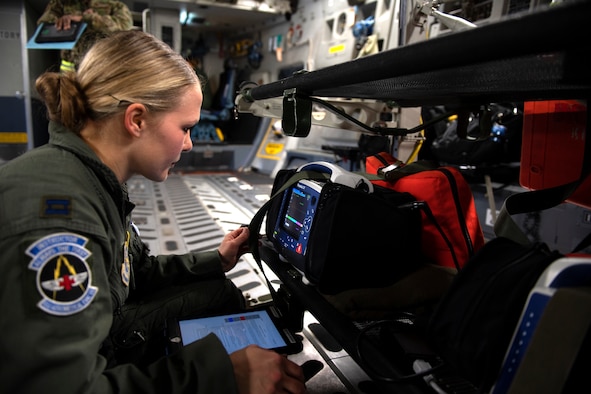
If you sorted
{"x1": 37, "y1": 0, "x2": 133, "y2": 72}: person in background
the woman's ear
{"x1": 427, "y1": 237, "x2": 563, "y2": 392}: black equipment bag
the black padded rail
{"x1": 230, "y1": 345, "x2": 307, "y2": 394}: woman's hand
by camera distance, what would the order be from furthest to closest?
{"x1": 37, "y1": 0, "x2": 133, "y2": 72}: person in background < the woman's ear < {"x1": 230, "y1": 345, "x2": 307, "y2": 394}: woman's hand < {"x1": 427, "y1": 237, "x2": 563, "y2": 392}: black equipment bag < the black padded rail

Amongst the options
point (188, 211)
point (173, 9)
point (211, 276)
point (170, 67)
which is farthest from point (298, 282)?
point (173, 9)

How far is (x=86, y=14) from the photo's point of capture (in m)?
4.75

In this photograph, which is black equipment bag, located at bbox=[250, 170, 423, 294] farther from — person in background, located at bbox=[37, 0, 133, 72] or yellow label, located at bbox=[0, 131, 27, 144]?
yellow label, located at bbox=[0, 131, 27, 144]

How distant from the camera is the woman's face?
1074 mm

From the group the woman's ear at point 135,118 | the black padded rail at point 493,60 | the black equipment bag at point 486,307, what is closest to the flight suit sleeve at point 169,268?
the woman's ear at point 135,118

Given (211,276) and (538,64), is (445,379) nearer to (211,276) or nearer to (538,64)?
(538,64)

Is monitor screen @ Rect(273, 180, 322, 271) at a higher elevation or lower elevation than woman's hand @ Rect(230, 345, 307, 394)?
higher

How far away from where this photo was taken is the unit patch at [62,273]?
73cm

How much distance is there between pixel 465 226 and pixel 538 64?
0.62 m

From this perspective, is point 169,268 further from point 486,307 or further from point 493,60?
point 493,60

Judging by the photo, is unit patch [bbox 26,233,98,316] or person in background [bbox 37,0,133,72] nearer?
unit patch [bbox 26,233,98,316]

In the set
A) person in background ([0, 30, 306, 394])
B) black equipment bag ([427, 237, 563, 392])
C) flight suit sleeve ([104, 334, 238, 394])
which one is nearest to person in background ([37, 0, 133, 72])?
person in background ([0, 30, 306, 394])

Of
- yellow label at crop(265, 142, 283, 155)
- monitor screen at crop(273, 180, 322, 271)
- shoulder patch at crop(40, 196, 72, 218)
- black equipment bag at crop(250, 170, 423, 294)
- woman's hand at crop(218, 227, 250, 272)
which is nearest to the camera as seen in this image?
shoulder patch at crop(40, 196, 72, 218)

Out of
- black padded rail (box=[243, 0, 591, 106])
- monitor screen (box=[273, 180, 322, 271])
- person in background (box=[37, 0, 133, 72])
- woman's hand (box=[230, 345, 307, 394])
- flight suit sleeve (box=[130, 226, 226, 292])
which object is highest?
person in background (box=[37, 0, 133, 72])
